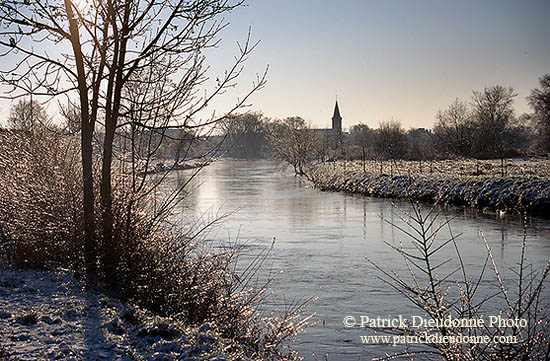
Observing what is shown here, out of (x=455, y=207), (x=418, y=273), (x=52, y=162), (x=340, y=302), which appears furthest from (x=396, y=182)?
(x=52, y=162)

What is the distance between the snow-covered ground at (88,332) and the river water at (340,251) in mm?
1809

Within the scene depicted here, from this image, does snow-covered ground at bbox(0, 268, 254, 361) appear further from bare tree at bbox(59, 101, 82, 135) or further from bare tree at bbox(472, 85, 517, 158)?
bare tree at bbox(472, 85, 517, 158)

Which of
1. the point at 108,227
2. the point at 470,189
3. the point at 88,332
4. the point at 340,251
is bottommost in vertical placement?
the point at 340,251

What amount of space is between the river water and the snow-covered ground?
1809mm

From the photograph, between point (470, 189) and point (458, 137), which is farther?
point (458, 137)

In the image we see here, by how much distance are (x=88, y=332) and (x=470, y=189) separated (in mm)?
19152

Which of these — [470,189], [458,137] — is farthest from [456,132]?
[470,189]

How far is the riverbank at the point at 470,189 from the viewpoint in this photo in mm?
18406

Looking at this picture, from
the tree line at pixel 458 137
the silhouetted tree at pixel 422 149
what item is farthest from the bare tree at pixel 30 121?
the tree line at pixel 458 137

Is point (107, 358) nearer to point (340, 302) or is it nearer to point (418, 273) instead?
point (340, 302)

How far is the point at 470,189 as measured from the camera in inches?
842

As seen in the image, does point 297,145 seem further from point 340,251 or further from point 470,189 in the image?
point 340,251

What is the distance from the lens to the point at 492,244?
12.6 meters

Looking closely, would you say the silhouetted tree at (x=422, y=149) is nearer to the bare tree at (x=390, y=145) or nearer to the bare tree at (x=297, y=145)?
the bare tree at (x=390, y=145)
